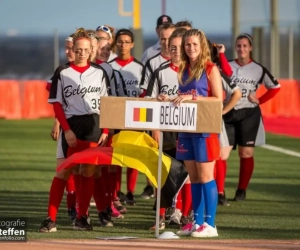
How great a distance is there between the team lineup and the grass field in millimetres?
273

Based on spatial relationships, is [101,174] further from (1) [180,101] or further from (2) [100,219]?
(1) [180,101]

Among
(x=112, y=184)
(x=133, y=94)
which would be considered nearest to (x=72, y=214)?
(x=112, y=184)

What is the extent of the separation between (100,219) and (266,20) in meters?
26.3

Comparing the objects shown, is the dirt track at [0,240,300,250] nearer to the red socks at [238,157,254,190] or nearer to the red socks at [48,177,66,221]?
the red socks at [48,177,66,221]

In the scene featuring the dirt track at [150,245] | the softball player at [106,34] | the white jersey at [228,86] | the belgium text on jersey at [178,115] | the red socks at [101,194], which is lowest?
the dirt track at [150,245]

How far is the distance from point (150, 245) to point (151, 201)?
14.3ft

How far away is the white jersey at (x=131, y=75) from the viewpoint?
13578 millimetres

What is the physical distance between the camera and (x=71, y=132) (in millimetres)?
11195

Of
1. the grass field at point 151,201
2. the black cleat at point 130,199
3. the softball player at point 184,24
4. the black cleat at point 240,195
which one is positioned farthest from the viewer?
the black cleat at point 240,195

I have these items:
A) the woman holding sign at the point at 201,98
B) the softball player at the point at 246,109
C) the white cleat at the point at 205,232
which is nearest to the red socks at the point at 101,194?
the woman holding sign at the point at 201,98

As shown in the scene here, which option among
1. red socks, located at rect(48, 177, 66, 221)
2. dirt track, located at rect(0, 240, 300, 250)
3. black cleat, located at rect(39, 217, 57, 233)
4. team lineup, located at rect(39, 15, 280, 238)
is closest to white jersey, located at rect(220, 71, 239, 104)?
team lineup, located at rect(39, 15, 280, 238)

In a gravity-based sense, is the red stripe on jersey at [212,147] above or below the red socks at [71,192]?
above

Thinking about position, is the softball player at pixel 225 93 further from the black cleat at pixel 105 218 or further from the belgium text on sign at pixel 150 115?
the black cleat at pixel 105 218
